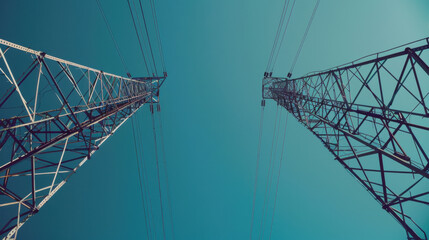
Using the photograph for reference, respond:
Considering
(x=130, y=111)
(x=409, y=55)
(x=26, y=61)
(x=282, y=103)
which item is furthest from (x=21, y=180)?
(x=409, y=55)

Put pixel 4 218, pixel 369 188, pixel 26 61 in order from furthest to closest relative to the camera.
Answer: pixel 26 61 < pixel 4 218 < pixel 369 188

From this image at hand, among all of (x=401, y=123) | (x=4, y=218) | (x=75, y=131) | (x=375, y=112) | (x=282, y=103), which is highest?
(x=282, y=103)

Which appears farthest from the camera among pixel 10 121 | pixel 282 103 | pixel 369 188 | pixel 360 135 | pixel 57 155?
pixel 57 155

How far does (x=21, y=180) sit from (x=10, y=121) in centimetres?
2317

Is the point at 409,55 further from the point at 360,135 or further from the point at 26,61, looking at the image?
the point at 26,61

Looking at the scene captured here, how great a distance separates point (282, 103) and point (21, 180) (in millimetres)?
30216

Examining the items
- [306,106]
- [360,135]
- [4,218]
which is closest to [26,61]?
[4,218]

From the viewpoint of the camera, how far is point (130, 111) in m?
12.2

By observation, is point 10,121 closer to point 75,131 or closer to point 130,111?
point 75,131

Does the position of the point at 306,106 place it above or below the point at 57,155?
above

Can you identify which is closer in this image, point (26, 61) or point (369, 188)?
point (369, 188)

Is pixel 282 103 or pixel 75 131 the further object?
pixel 282 103

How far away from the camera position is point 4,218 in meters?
19.7

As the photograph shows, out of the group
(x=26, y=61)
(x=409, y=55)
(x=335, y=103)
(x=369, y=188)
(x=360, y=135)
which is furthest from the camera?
(x=26, y=61)
